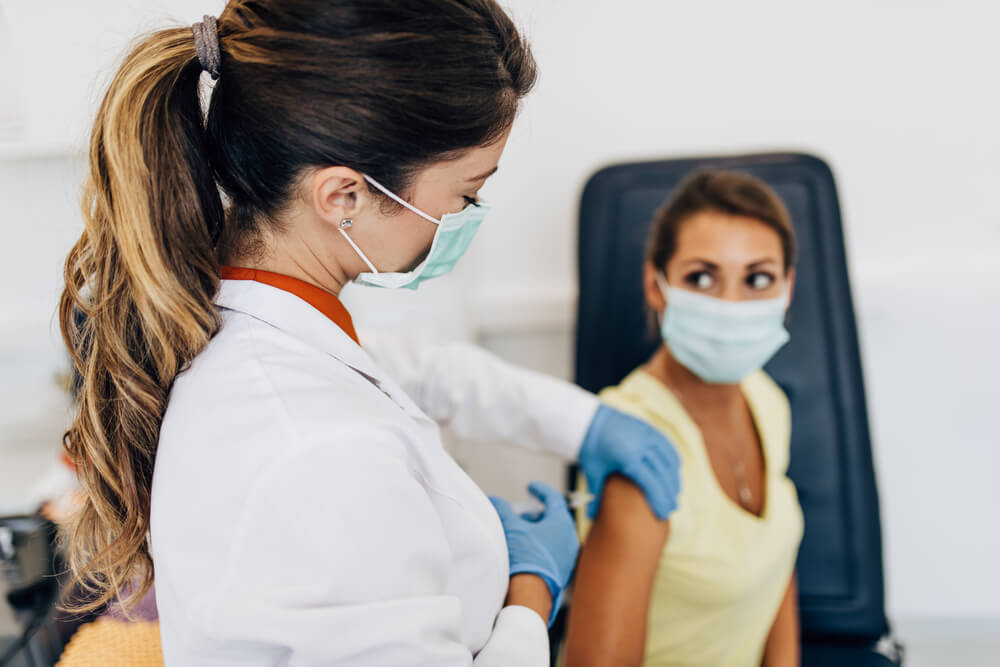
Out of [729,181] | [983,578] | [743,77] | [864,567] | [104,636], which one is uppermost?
[743,77]

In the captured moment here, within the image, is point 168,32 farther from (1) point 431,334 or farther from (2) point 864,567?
(2) point 864,567

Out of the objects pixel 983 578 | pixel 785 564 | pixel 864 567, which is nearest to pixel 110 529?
pixel 785 564

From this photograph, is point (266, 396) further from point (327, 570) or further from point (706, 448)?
point (706, 448)

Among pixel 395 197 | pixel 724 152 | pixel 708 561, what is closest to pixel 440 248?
pixel 395 197

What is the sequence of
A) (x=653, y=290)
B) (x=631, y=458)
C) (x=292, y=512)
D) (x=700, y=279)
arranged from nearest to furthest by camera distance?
(x=292, y=512) < (x=631, y=458) < (x=700, y=279) < (x=653, y=290)

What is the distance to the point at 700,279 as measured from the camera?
3.80 ft

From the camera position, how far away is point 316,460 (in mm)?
551

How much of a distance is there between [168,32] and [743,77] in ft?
4.06

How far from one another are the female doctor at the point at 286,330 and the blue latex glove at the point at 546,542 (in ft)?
0.23

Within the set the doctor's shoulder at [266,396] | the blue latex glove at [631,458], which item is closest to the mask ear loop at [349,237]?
the doctor's shoulder at [266,396]

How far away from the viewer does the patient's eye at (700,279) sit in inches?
45.2

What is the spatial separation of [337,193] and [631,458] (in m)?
0.62

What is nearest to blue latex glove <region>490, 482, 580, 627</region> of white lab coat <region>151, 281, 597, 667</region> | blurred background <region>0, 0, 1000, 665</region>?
white lab coat <region>151, 281, 597, 667</region>

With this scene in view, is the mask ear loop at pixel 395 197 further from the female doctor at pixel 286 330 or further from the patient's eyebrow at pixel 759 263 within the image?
the patient's eyebrow at pixel 759 263
